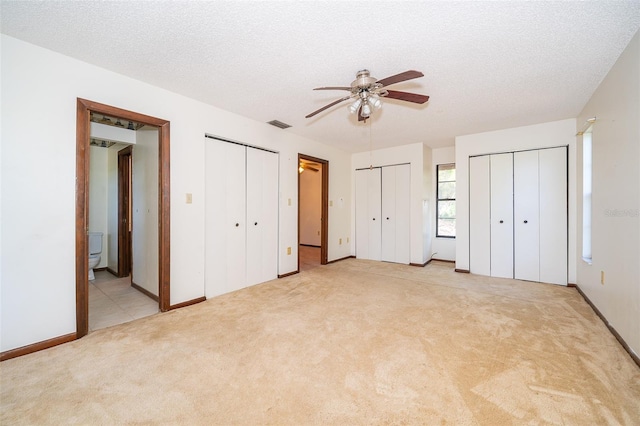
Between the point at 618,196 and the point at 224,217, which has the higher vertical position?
the point at 618,196

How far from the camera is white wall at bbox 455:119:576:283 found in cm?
392

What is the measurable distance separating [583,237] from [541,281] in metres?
0.98

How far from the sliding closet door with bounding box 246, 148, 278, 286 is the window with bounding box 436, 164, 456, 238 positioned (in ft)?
12.5

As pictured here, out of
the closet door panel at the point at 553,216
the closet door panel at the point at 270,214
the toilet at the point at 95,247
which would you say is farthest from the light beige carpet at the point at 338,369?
the toilet at the point at 95,247

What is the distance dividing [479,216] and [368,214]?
224 centimetres

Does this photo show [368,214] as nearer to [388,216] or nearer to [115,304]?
[388,216]

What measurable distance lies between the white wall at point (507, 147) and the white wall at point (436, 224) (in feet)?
2.74

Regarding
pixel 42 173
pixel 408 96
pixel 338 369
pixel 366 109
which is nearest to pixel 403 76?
pixel 408 96

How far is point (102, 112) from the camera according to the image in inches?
99.2

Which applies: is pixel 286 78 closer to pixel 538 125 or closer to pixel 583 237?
pixel 538 125

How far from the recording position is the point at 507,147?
440 centimetres

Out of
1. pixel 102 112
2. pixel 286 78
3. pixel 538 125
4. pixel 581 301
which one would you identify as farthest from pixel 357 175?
pixel 102 112

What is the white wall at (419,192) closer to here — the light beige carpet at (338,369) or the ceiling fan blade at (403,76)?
the light beige carpet at (338,369)

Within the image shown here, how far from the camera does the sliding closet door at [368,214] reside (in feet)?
19.4
